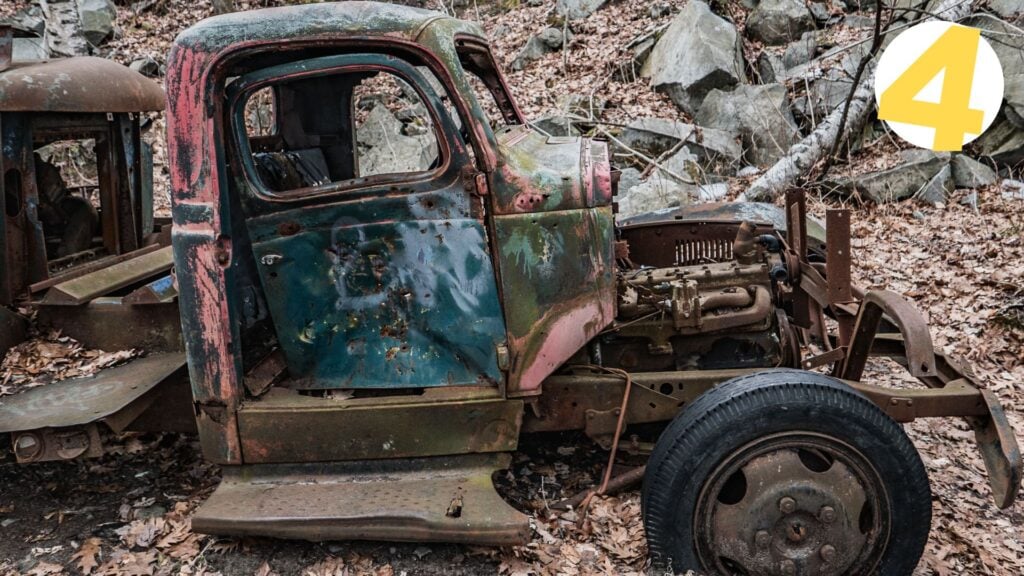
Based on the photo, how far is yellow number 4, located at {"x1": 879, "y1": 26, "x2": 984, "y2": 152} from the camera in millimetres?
8641

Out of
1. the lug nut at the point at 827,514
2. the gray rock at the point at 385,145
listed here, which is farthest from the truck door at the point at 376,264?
the gray rock at the point at 385,145

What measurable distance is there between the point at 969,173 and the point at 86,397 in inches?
327

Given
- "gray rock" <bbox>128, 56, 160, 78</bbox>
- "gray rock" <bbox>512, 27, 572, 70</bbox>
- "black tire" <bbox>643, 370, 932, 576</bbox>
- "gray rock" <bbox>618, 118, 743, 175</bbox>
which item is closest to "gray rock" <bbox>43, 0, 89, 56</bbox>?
"gray rock" <bbox>128, 56, 160, 78</bbox>

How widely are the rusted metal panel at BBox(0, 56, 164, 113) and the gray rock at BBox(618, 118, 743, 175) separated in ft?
18.2

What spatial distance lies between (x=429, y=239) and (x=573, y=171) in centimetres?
67

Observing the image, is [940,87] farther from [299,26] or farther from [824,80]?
[299,26]

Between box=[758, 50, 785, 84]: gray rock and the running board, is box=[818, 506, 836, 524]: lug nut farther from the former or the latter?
box=[758, 50, 785, 84]: gray rock

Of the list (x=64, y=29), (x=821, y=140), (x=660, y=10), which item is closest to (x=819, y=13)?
(x=660, y=10)

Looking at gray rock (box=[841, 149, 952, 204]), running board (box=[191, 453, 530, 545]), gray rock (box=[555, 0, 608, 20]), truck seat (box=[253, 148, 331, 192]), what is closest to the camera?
running board (box=[191, 453, 530, 545])

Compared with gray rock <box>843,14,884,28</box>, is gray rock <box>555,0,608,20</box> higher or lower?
higher

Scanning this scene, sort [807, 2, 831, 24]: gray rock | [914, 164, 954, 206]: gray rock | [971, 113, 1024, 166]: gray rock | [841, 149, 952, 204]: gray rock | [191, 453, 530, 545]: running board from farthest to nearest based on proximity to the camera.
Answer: [807, 2, 831, 24]: gray rock < [971, 113, 1024, 166]: gray rock < [841, 149, 952, 204]: gray rock < [914, 164, 954, 206]: gray rock < [191, 453, 530, 545]: running board

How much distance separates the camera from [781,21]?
35.9 ft

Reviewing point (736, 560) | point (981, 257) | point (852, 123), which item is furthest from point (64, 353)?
point (852, 123)

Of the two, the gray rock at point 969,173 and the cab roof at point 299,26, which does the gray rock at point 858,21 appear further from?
the cab roof at point 299,26
